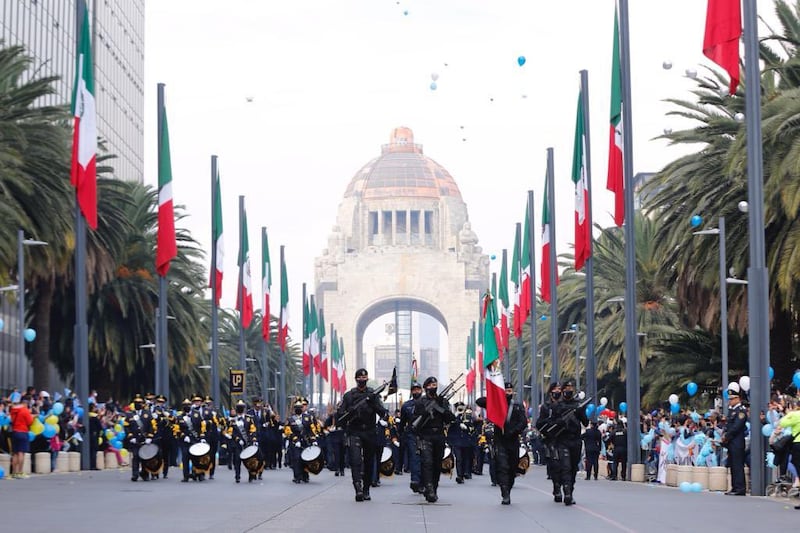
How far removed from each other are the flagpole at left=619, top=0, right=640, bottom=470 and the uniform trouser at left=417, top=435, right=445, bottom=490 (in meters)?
11.8

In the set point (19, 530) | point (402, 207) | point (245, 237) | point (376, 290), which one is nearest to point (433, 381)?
point (19, 530)

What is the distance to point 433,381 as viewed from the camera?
2272 cm

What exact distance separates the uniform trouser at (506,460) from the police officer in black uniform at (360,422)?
1692 millimetres

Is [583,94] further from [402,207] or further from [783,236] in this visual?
[402,207]

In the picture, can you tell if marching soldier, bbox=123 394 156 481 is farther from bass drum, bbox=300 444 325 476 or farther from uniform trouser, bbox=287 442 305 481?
bass drum, bbox=300 444 325 476

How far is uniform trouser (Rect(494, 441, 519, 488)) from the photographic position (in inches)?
861

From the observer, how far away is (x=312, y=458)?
27656 mm

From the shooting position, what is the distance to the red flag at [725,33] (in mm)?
24938

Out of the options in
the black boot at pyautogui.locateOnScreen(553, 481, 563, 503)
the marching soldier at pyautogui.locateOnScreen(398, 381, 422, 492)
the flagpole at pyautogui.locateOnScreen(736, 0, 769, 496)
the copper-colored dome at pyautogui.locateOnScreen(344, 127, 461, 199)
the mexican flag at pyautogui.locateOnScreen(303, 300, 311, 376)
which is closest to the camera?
the black boot at pyautogui.locateOnScreen(553, 481, 563, 503)

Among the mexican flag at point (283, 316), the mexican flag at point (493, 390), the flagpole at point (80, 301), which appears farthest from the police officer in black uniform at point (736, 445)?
the mexican flag at point (283, 316)

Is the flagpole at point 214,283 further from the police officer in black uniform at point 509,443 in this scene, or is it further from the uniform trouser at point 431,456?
the police officer in black uniform at point 509,443

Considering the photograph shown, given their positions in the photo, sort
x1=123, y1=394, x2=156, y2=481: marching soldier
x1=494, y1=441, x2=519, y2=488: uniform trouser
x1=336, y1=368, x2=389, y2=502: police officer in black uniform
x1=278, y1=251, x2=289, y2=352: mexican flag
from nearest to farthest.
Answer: x1=494, y1=441, x2=519, y2=488: uniform trouser
x1=336, y1=368, x2=389, y2=502: police officer in black uniform
x1=123, y1=394, x2=156, y2=481: marching soldier
x1=278, y1=251, x2=289, y2=352: mexican flag

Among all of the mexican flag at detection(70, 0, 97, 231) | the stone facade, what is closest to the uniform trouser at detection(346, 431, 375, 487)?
the mexican flag at detection(70, 0, 97, 231)

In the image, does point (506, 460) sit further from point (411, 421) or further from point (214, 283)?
point (214, 283)
